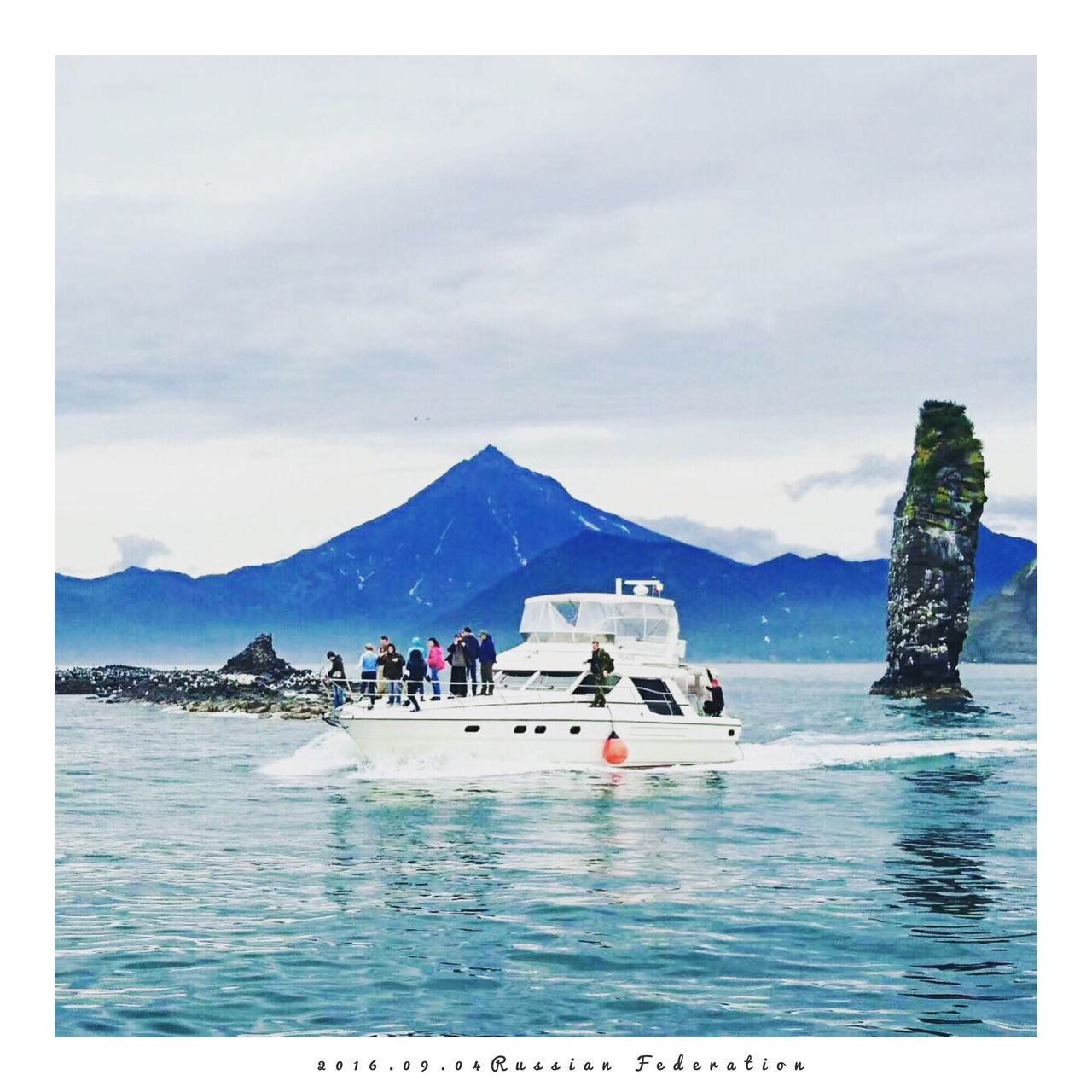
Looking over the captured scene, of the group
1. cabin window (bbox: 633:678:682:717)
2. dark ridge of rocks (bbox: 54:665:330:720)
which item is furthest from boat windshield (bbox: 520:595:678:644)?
dark ridge of rocks (bbox: 54:665:330:720)

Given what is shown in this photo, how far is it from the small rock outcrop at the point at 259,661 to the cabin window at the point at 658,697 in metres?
57.6

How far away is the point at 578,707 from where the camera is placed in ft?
102

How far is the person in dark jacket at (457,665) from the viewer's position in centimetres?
3138

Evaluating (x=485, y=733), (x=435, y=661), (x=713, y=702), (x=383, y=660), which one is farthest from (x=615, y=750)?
(x=383, y=660)

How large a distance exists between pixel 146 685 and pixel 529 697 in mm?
61091

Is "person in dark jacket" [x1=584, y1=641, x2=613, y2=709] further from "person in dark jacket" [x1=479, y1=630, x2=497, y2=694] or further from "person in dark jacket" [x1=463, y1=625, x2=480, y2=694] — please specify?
"person in dark jacket" [x1=463, y1=625, x2=480, y2=694]

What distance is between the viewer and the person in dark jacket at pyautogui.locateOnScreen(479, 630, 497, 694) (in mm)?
31672

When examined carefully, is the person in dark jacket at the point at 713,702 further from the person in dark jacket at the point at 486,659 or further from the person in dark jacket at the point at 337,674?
the person in dark jacket at the point at 337,674

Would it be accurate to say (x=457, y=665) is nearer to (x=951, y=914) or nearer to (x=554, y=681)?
(x=554, y=681)

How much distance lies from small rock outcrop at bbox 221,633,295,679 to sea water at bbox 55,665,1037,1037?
55.2m

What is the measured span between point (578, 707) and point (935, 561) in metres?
53.2
